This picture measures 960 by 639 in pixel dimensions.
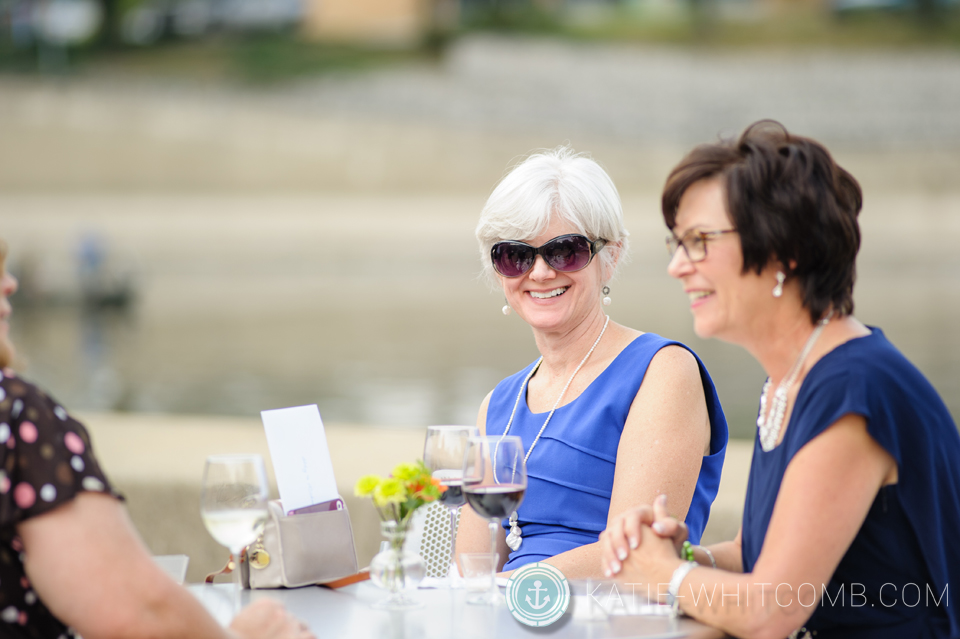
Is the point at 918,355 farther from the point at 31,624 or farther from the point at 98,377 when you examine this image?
the point at 31,624

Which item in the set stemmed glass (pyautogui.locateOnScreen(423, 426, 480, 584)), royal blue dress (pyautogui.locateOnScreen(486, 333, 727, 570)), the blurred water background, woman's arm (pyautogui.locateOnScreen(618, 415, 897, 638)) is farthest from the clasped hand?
the blurred water background

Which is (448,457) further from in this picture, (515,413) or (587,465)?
(515,413)

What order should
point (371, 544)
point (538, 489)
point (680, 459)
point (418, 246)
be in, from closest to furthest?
1. point (680, 459)
2. point (538, 489)
3. point (371, 544)
4. point (418, 246)

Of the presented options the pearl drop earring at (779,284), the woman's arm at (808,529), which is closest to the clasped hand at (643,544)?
the woman's arm at (808,529)

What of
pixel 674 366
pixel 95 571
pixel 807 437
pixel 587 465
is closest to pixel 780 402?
pixel 807 437

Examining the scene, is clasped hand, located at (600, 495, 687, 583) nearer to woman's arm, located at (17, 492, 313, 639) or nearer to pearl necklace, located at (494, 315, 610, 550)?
pearl necklace, located at (494, 315, 610, 550)

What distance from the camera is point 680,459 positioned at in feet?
6.24

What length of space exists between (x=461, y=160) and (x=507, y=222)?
31.9 m

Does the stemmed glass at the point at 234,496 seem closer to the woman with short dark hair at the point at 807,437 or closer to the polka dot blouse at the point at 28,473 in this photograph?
the polka dot blouse at the point at 28,473

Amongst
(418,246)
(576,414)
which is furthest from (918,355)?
(418,246)

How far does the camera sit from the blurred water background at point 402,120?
30.5 meters

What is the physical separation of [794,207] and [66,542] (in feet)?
3.65

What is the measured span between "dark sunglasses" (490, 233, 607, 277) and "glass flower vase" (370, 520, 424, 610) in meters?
0.85

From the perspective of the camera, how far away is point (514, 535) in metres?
2.08
